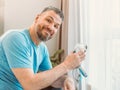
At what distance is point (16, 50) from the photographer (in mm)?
1215

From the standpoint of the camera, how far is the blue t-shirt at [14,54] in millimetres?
1206

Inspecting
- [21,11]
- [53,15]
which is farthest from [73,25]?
[53,15]

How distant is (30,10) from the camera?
111 inches

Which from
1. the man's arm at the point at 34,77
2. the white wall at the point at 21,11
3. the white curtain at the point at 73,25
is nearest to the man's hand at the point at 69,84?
the man's arm at the point at 34,77

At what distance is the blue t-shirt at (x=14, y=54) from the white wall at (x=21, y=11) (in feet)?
4.88

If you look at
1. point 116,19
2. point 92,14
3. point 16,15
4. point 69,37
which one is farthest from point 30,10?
point 116,19

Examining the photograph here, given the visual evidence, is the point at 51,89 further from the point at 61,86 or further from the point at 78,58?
the point at 78,58

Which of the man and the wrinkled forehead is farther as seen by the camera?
the wrinkled forehead

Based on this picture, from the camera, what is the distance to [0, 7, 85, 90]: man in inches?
46.9

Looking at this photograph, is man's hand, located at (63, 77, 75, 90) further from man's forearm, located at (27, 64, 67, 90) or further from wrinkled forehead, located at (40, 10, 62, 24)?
wrinkled forehead, located at (40, 10, 62, 24)

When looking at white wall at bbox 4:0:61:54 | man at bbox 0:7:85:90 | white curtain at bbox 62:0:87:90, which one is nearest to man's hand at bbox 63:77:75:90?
man at bbox 0:7:85:90

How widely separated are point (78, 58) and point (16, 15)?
1.72m

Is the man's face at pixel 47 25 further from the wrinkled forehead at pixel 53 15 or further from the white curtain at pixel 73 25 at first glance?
the white curtain at pixel 73 25

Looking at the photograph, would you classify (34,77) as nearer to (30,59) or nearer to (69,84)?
(30,59)
